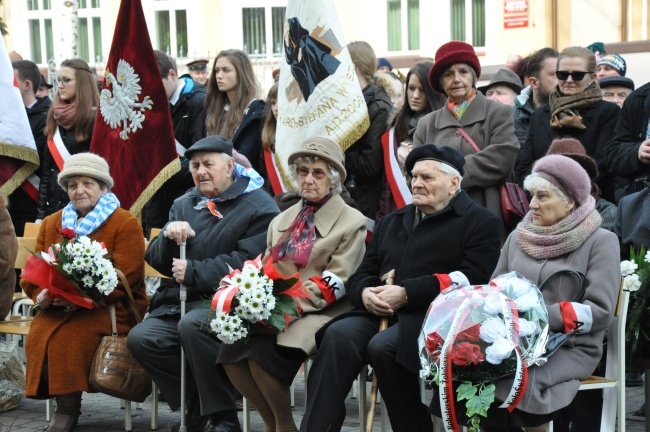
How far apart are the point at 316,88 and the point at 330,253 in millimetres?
1736

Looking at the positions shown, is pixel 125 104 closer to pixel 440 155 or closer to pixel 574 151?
pixel 440 155

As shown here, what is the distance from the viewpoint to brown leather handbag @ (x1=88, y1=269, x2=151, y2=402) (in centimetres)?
748

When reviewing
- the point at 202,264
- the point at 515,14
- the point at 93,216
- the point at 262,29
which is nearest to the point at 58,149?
the point at 93,216

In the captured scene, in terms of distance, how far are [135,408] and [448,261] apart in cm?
311

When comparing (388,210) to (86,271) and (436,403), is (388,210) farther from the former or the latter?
(436,403)

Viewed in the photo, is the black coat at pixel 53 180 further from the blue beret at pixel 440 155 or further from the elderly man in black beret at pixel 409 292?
the blue beret at pixel 440 155

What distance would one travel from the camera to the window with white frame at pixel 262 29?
26.7 meters

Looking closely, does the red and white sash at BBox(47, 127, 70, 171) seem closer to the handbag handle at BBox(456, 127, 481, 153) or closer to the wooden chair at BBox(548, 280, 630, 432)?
the handbag handle at BBox(456, 127, 481, 153)

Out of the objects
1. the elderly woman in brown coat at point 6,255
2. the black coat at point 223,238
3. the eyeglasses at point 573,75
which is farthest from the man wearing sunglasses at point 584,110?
the elderly woman in brown coat at point 6,255

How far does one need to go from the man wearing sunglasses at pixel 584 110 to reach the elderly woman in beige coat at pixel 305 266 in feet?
5.29

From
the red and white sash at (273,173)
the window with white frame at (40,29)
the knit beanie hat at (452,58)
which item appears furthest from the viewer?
the window with white frame at (40,29)

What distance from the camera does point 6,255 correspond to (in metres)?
8.33

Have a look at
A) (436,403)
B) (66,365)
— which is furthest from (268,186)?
(436,403)

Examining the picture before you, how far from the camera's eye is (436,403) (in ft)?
18.9
